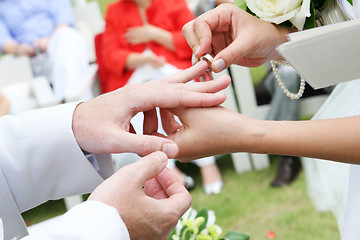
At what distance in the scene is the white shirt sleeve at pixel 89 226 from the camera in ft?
2.43

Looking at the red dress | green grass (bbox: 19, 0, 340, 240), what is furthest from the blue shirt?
green grass (bbox: 19, 0, 340, 240)

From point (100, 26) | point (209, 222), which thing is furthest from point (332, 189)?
point (100, 26)

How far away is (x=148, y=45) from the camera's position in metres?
2.51

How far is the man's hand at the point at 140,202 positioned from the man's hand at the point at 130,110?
0.19ft

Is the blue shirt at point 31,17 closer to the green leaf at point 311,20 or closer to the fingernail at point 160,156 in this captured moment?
the green leaf at point 311,20

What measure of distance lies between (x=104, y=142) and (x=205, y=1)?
6.80 ft

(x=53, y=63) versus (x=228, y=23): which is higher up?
(x=228, y=23)

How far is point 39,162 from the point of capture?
1.03 m

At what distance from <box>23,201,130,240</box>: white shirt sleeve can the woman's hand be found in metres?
0.45

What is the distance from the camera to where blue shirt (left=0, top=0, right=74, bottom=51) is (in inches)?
132

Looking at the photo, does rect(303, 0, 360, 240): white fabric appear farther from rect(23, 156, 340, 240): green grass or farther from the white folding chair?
the white folding chair

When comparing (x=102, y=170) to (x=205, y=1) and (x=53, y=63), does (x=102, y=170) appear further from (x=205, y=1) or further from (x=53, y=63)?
(x=53, y=63)

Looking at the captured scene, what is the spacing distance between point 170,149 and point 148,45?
167cm

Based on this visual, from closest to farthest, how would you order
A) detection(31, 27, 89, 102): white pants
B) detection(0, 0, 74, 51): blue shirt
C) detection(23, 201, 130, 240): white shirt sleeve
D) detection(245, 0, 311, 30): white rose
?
detection(23, 201, 130, 240): white shirt sleeve
detection(245, 0, 311, 30): white rose
detection(31, 27, 89, 102): white pants
detection(0, 0, 74, 51): blue shirt
